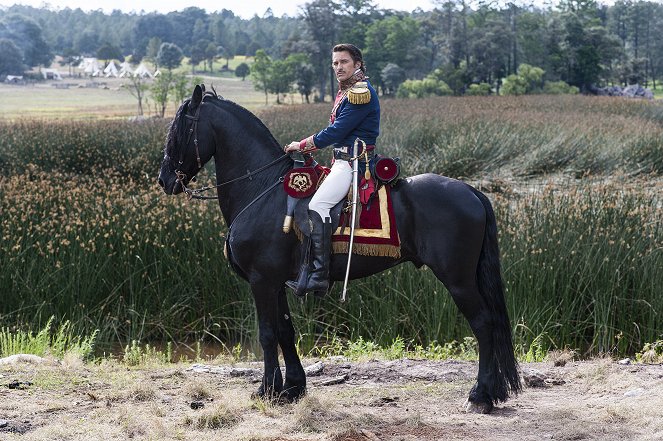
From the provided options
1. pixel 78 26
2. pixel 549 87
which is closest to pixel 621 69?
pixel 549 87

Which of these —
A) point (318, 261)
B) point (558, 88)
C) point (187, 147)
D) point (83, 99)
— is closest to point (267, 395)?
point (318, 261)

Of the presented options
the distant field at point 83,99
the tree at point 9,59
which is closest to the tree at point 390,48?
the distant field at point 83,99

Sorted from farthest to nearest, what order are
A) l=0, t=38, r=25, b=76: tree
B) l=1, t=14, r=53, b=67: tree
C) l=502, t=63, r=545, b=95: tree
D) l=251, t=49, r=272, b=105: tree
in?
1. l=1, t=14, r=53, b=67: tree
2. l=0, t=38, r=25, b=76: tree
3. l=251, t=49, r=272, b=105: tree
4. l=502, t=63, r=545, b=95: tree

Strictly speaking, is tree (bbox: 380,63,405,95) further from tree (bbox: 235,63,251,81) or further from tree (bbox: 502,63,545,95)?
tree (bbox: 235,63,251,81)

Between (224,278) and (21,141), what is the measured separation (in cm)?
973

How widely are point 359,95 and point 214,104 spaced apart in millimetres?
860

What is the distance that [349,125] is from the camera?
15.1 feet

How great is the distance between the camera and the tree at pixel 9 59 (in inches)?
3118

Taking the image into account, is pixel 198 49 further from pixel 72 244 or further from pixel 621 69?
pixel 72 244

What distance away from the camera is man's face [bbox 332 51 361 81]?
4637 millimetres

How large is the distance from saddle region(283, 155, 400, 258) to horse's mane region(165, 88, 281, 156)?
369mm

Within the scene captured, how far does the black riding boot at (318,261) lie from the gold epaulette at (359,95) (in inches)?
24.6

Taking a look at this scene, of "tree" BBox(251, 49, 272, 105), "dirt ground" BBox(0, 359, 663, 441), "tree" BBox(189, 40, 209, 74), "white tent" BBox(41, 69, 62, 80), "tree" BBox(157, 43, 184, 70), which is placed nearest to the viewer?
"dirt ground" BBox(0, 359, 663, 441)

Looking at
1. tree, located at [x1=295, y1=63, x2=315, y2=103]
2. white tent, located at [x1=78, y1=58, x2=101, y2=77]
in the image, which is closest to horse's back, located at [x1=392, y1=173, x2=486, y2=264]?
tree, located at [x1=295, y1=63, x2=315, y2=103]
